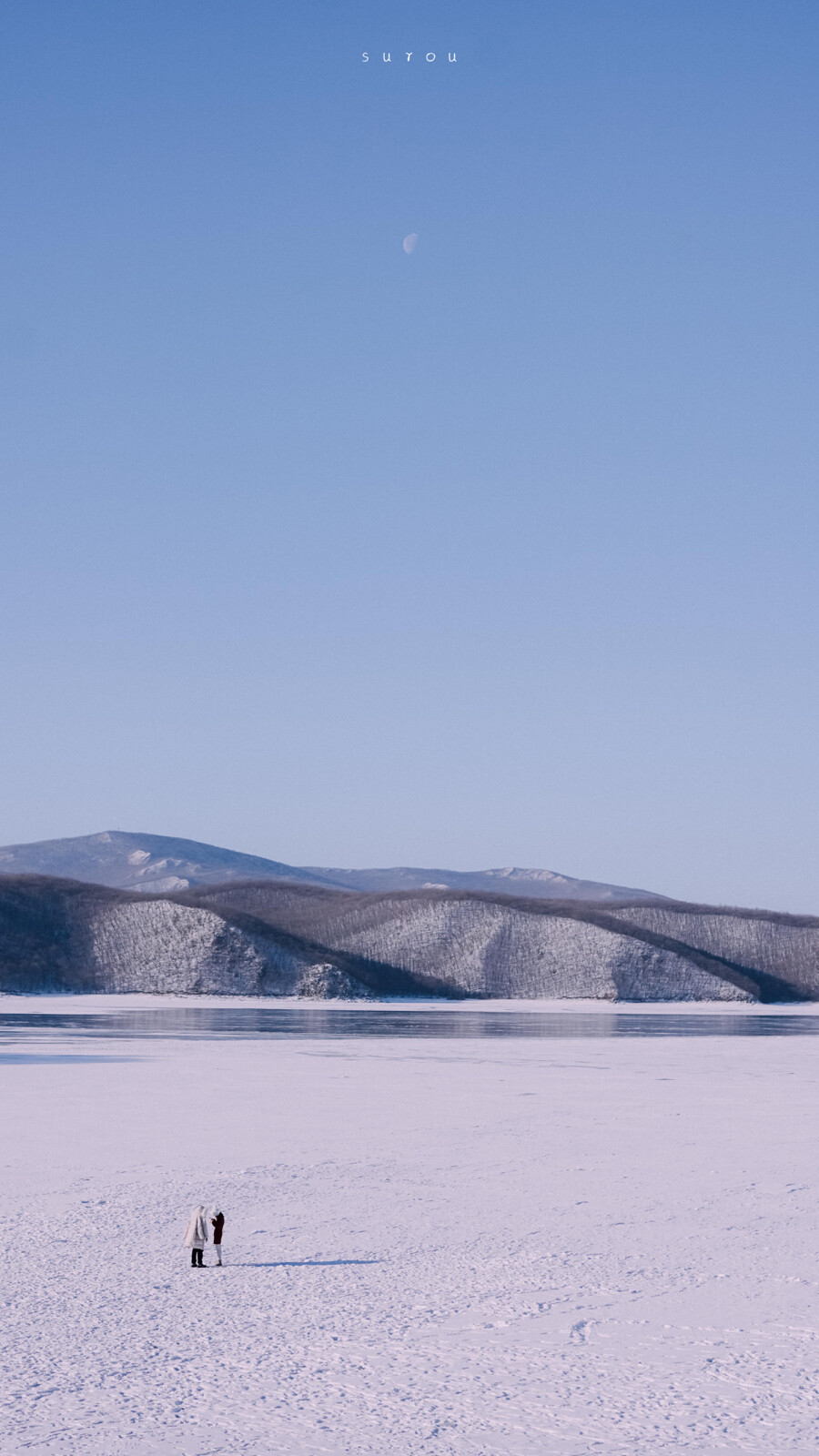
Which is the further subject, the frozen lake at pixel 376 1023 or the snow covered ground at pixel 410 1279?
the frozen lake at pixel 376 1023

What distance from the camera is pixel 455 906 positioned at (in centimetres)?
12381

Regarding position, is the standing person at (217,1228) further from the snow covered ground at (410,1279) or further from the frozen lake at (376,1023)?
the frozen lake at (376,1023)

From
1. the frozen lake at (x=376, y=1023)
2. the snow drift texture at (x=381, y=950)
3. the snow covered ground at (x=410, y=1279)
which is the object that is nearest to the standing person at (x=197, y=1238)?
the snow covered ground at (x=410, y=1279)

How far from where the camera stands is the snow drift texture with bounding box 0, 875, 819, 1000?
102562mm

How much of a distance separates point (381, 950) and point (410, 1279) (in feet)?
336

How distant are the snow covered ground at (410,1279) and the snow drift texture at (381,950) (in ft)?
237

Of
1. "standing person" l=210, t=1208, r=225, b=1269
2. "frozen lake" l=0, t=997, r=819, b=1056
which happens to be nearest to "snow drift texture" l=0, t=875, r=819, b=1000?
"frozen lake" l=0, t=997, r=819, b=1056

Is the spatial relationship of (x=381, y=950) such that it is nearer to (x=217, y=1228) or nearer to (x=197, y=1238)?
(x=217, y=1228)

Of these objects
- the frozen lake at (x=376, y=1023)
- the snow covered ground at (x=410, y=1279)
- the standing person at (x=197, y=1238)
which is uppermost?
the standing person at (x=197, y=1238)

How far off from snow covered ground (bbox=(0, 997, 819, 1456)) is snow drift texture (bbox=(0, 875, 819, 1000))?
72.4 m

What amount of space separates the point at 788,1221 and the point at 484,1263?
15.9ft

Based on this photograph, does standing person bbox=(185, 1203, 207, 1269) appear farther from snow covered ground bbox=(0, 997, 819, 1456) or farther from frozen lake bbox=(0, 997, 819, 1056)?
frozen lake bbox=(0, 997, 819, 1056)

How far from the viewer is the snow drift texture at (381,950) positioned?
102562 mm

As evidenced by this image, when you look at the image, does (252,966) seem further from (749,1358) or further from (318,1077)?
(749,1358)
